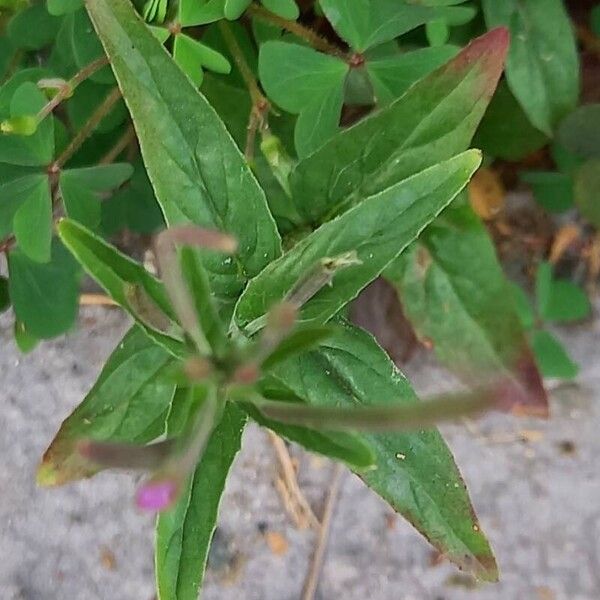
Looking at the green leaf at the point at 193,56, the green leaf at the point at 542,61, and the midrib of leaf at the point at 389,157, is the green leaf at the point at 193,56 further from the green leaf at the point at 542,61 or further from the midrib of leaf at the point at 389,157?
the green leaf at the point at 542,61

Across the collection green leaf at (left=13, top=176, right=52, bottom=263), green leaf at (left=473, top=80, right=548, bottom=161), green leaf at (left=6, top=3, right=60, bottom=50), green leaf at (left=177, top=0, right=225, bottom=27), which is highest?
green leaf at (left=177, top=0, right=225, bottom=27)

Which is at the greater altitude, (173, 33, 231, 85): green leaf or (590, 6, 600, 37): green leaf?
(173, 33, 231, 85): green leaf

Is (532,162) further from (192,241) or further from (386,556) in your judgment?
(192,241)

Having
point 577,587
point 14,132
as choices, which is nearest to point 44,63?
point 14,132

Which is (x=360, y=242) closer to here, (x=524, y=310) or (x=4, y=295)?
(x=4, y=295)

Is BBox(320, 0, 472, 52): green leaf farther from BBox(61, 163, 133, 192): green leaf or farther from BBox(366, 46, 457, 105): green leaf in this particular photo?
BBox(61, 163, 133, 192): green leaf

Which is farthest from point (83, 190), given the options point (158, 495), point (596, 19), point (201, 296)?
point (596, 19)

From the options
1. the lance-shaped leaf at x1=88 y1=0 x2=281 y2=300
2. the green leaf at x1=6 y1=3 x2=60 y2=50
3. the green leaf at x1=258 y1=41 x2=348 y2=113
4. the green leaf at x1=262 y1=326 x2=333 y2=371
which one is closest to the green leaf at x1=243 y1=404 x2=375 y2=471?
the green leaf at x1=262 y1=326 x2=333 y2=371

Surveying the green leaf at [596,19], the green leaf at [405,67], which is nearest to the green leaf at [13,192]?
the green leaf at [405,67]

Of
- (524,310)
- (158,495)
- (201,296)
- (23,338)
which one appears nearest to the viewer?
(158,495)
